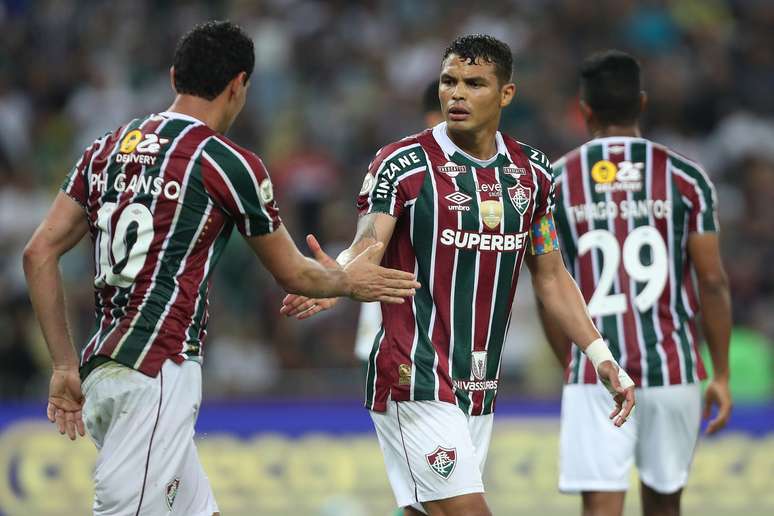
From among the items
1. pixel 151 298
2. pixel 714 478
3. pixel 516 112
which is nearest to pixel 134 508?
pixel 151 298

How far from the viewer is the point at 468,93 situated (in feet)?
18.2

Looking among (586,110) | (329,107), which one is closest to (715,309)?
(586,110)

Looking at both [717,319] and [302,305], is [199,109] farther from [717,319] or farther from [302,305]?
[717,319]

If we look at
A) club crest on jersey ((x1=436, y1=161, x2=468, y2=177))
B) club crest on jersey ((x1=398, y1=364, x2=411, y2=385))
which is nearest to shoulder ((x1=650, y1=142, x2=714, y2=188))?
club crest on jersey ((x1=436, y1=161, x2=468, y2=177))

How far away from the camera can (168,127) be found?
500cm

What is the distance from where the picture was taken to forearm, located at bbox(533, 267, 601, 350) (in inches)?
225

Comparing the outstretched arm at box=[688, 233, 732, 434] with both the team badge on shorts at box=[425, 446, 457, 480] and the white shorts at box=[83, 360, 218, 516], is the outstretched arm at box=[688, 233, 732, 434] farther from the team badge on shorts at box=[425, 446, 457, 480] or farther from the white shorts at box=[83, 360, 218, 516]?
the white shorts at box=[83, 360, 218, 516]

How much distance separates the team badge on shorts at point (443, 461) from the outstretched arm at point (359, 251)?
A: 70 cm

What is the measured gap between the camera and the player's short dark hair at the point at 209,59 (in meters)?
5.08

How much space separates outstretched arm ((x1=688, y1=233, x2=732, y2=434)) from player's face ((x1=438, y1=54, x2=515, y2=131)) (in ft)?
5.08

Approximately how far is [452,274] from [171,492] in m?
1.47

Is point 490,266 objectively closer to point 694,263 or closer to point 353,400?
point 694,263

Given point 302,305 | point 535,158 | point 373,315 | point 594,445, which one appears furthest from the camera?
point 373,315

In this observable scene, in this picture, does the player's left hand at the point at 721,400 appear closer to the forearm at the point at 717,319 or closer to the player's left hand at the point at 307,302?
the forearm at the point at 717,319
